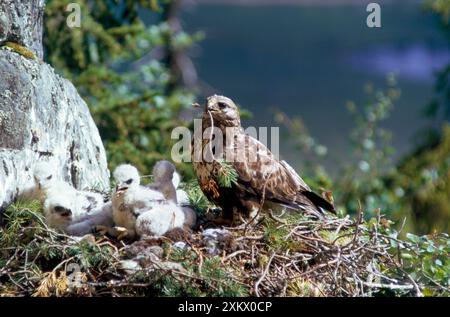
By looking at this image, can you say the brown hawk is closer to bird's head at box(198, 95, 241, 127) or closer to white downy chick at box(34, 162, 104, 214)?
bird's head at box(198, 95, 241, 127)

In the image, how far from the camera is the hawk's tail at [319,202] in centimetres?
620

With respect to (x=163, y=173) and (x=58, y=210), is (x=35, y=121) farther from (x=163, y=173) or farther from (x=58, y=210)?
(x=163, y=173)

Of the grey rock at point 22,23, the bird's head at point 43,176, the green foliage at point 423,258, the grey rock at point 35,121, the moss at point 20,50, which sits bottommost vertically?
the green foliage at point 423,258

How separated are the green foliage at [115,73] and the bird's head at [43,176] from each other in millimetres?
2663

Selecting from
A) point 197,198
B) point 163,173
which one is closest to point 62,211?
point 163,173

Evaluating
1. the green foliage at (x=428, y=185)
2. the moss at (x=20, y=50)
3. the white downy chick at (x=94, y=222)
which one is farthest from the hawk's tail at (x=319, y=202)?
the green foliage at (x=428, y=185)

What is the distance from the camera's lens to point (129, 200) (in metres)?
5.81

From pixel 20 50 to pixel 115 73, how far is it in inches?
133

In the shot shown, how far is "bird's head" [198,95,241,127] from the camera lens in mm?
6180

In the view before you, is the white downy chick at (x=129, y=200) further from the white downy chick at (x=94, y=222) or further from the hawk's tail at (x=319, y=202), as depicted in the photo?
the hawk's tail at (x=319, y=202)

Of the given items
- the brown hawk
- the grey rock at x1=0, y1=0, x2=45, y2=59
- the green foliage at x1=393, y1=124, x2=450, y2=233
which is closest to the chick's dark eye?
the brown hawk

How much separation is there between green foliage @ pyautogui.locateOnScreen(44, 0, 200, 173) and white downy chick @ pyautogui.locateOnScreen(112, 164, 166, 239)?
9.22 feet
